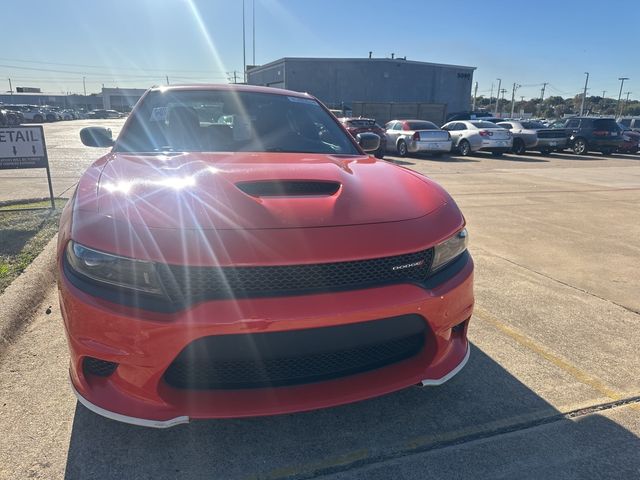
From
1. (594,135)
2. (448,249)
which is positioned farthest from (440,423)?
(594,135)

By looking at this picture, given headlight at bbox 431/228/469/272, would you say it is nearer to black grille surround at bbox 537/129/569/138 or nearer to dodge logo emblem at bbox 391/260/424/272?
dodge logo emblem at bbox 391/260/424/272

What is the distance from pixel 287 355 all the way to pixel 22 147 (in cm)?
617

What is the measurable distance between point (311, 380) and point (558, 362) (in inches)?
73.0

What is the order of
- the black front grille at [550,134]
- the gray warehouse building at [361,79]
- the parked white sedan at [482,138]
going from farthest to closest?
the gray warehouse building at [361,79] < the black front grille at [550,134] < the parked white sedan at [482,138]

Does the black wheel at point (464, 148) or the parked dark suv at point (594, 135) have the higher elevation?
the parked dark suv at point (594, 135)

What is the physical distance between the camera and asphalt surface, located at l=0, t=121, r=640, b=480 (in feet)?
→ 6.57

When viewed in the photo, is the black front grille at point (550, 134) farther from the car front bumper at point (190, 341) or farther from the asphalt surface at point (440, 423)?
the car front bumper at point (190, 341)

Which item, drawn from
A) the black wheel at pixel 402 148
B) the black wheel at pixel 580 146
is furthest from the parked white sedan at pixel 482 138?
the black wheel at pixel 580 146

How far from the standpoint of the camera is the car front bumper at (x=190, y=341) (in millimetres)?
1727

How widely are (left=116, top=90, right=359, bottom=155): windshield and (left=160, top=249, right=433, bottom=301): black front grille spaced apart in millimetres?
1424

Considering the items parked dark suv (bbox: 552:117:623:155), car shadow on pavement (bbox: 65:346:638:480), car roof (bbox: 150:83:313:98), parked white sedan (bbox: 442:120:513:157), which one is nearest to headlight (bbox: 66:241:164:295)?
car shadow on pavement (bbox: 65:346:638:480)

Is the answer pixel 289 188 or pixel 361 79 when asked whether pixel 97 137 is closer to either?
pixel 289 188

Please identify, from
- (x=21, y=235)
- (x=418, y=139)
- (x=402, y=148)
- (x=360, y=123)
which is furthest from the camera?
(x=360, y=123)

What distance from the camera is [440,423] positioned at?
7.62 ft
